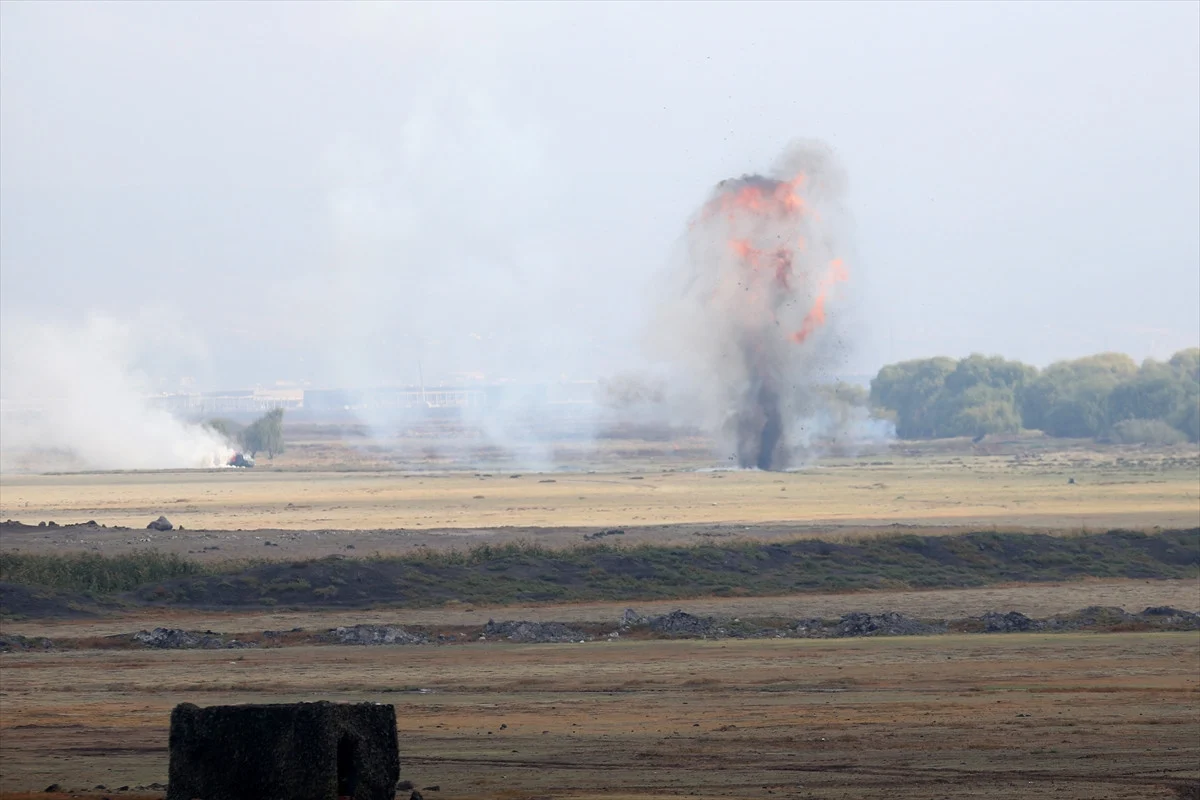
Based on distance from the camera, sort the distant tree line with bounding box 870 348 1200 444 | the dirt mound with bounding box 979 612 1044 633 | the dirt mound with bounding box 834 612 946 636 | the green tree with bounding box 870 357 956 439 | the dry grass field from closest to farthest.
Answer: the dry grass field < the dirt mound with bounding box 834 612 946 636 < the dirt mound with bounding box 979 612 1044 633 < the distant tree line with bounding box 870 348 1200 444 < the green tree with bounding box 870 357 956 439

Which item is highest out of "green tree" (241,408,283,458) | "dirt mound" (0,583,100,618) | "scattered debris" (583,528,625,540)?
"green tree" (241,408,283,458)

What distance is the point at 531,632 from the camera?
33750 millimetres

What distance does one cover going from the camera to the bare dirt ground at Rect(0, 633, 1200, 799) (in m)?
18.9

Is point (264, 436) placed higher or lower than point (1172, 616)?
higher

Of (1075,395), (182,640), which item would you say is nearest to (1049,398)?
(1075,395)

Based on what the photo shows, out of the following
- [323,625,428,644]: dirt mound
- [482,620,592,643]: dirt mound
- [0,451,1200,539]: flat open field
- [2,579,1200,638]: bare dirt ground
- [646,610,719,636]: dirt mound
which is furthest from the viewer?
[0,451,1200,539]: flat open field

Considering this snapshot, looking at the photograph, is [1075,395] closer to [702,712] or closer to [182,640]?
[182,640]

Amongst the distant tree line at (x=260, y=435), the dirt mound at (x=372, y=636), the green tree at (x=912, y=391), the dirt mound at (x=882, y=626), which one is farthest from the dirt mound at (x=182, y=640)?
the green tree at (x=912, y=391)

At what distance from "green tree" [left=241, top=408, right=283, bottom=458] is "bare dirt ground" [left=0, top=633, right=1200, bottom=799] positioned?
4519 inches

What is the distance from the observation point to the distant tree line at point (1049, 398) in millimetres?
156375

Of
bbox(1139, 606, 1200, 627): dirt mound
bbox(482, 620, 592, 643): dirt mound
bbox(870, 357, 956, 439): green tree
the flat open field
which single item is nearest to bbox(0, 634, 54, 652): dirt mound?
bbox(482, 620, 592, 643): dirt mound

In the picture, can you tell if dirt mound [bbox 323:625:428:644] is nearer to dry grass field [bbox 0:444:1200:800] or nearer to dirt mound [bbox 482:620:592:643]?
dry grass field [bbox 0:444:1200:800]

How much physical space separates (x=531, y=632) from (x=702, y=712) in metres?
10.5

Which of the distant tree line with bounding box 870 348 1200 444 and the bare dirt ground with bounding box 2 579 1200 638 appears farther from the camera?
the distant tree line with bounding box 870 348 1200 444
